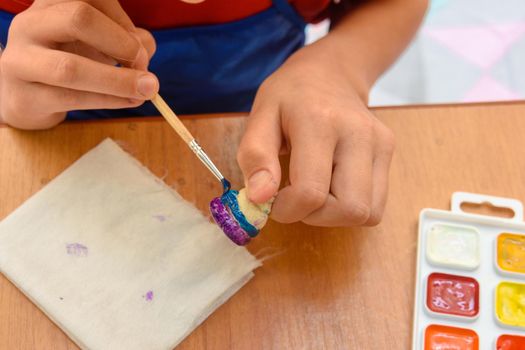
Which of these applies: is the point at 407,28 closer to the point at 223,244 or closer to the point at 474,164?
the point at 474,164

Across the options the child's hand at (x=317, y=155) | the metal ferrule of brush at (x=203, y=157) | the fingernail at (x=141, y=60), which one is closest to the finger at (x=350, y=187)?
the child's hand at (x=317, y=155)

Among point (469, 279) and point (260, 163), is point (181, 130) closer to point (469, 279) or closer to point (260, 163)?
point (260, 163)

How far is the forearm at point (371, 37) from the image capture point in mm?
659

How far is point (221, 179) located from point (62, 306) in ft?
0.64

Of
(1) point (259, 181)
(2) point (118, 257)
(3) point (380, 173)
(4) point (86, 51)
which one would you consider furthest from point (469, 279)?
(4) point (86, 51)

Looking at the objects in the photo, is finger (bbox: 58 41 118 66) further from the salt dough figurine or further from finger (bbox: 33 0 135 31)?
the salt dough figurine

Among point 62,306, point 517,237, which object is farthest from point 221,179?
point 517,237

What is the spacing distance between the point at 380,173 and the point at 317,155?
0.25 feet

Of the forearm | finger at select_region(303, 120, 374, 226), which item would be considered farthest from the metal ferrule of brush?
the forearm

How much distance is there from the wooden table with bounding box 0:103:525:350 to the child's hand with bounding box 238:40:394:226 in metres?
0.05

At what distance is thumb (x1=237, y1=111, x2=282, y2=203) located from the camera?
492 millimetres

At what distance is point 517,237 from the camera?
0.58 metres

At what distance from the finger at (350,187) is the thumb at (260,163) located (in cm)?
6

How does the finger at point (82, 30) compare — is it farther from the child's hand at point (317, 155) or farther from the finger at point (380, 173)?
the finger at point (380, 173)
